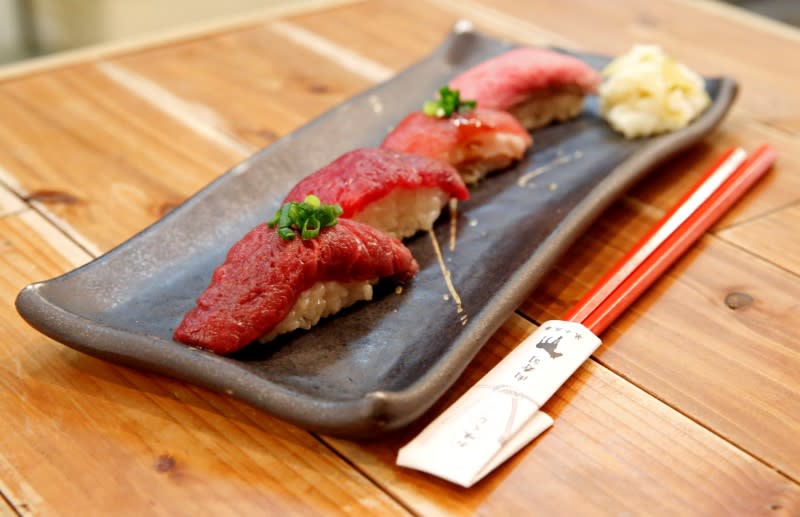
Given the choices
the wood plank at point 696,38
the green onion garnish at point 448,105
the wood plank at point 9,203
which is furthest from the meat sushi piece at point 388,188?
the wood plank at point 696,38

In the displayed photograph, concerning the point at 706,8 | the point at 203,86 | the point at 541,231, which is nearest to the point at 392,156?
the point at 541,231

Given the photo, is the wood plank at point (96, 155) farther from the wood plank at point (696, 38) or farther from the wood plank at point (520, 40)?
the wood plank at point (696, 38)

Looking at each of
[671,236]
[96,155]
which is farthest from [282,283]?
[96,155]

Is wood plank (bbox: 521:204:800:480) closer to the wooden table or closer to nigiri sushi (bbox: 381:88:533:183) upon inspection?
the wooden table

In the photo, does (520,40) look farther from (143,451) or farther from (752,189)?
(143,451)

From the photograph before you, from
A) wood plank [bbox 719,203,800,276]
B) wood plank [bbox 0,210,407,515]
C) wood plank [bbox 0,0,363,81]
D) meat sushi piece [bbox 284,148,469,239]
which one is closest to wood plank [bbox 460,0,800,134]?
wood plank [bbox 719,203,800,276]
